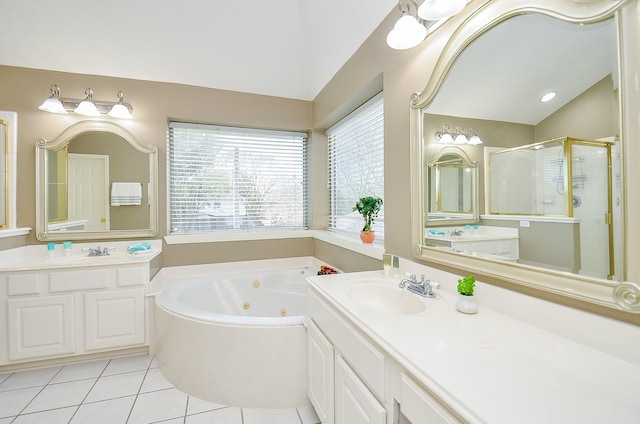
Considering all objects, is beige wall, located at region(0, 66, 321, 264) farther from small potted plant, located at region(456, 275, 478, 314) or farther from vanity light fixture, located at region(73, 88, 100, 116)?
small potted plant, located at region(456, 275, 478, 314)

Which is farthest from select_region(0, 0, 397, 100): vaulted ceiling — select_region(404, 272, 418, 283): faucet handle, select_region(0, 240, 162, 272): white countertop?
select_region(404, 272, 418, 283): faucet handle

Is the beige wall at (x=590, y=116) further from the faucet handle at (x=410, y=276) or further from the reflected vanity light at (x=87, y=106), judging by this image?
the reflected vanity light at (x=87, y=106)

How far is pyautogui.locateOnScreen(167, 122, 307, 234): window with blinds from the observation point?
3.03 metres

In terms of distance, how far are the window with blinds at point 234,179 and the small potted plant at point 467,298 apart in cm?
241

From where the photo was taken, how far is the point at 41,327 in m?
2.16

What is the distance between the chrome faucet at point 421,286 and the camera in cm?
137

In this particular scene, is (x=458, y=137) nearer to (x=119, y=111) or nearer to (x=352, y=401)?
(x=352, y=401)

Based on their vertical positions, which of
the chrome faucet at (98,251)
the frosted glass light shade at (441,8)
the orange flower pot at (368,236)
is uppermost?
the frosted glass light shade at (441,8)

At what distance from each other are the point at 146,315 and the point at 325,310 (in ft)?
5.81

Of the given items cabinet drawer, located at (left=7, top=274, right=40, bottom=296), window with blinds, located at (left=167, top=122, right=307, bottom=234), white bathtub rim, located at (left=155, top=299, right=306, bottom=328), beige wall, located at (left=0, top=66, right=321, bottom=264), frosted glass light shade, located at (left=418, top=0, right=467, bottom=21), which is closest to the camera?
frosted glass light shade, located at (left=418, top=0, right=467, bottom=21)

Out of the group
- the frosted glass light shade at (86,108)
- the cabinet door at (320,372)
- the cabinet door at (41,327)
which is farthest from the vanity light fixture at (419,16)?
the cabinet door at (41,327)

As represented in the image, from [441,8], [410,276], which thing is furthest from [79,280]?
[441,8]

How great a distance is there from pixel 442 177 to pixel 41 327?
2.97 meters

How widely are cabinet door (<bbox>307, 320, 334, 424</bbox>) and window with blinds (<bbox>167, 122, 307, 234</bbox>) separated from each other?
6.04ft
